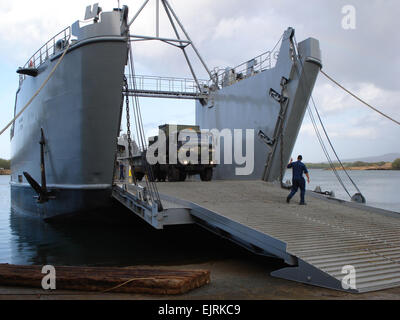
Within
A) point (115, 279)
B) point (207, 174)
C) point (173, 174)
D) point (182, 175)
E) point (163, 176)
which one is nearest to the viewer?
point (115, 279)

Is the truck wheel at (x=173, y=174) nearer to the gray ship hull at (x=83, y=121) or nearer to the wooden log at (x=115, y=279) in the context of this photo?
the gray ship hull at (x=83, y=121)

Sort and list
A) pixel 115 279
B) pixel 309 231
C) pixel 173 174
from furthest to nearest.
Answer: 1. pixel 173 174
2. pixel 309 231
3. pixel 115 279

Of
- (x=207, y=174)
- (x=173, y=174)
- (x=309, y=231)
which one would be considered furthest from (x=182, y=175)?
(x=309, y=231)

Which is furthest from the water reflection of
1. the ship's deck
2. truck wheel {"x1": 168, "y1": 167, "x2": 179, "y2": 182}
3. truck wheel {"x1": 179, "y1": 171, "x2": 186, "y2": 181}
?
truck wheel {"x1": 179, "y1": 171, "x2": 186, "y2": 181}

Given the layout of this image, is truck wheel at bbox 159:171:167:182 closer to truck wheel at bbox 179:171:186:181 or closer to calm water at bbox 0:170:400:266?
truck wheel at bbox 179:171:186:181

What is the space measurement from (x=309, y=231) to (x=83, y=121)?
6964 millimetres

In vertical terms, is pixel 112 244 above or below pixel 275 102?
below

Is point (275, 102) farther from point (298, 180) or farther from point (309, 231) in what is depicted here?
point (309, 231)

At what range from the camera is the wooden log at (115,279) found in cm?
502

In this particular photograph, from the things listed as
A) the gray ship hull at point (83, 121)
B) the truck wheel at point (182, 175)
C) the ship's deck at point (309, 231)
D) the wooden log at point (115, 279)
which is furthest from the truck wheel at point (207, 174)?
the wooden log at point (115, 279)

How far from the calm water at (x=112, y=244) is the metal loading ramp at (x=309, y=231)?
120 cm

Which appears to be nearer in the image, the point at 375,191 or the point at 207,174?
the point at 207,174

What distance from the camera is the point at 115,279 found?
5203mm
